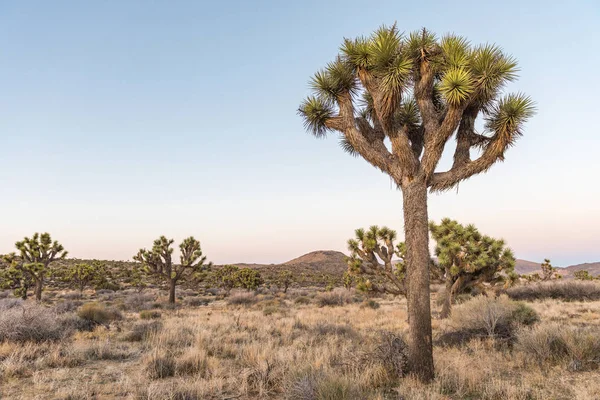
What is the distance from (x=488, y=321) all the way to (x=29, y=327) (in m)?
12.7

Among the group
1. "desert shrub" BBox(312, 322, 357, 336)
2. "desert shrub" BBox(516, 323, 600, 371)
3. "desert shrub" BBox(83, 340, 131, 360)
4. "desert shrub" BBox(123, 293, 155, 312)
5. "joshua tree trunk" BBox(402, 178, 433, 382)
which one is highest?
"joshua tree trunk" BBox(402, 178, 433, 382)

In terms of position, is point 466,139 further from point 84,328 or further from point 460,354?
point 84,328

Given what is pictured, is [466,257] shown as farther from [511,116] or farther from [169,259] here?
[169,259]

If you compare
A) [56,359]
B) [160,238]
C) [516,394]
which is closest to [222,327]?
[56,359]

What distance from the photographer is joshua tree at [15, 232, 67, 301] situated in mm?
20703

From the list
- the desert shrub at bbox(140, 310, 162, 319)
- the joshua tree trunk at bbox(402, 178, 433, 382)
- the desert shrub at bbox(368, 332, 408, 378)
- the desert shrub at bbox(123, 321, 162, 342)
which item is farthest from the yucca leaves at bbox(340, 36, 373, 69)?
the desert shrub at bbox(140, 310, 162, 319)

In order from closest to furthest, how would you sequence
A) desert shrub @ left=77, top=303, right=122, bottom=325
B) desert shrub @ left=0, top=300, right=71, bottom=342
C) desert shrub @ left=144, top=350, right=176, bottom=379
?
desert shrub @ left=144, top=350, right=176, bottom=379, desert shrub @ left=0, top=300, right=71, bottom=342, desert shrub @ left=77, top=303, right=122, bottom=325

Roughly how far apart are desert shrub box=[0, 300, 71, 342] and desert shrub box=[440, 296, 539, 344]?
→ 11324 millimetres

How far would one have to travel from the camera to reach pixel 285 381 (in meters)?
5.82

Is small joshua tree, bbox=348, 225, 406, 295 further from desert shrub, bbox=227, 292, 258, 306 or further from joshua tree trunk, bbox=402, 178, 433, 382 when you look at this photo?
desert shrub, bbox=227, 292, 258, 306

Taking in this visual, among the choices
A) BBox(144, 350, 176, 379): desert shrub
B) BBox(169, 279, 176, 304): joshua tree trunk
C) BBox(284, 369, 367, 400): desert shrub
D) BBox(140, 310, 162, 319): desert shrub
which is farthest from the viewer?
BBox(169, 279, 176, 304): joshua tree trunk

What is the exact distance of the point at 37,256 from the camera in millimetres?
21562

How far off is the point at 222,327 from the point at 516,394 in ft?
34.2

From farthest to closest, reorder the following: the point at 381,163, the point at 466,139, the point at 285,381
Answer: the point at 466,139 < the point at 381,163 < the point at 285,381
